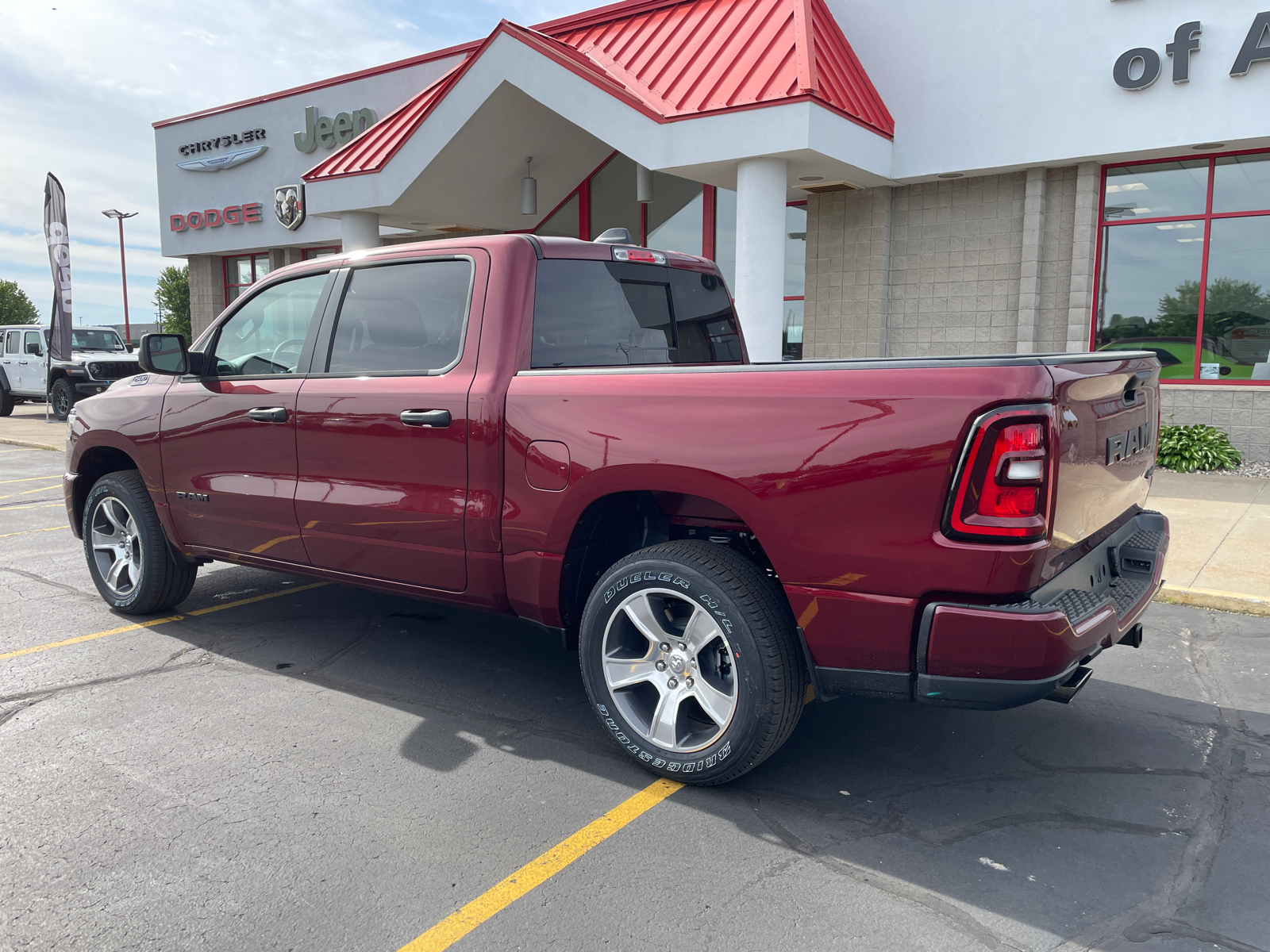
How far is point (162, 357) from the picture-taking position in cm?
495

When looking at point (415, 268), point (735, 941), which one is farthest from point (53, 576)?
point (735, 941)

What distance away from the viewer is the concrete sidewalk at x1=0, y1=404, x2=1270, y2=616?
597 cm

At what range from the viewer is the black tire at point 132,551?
5.36 metres

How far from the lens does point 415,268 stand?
169 inches

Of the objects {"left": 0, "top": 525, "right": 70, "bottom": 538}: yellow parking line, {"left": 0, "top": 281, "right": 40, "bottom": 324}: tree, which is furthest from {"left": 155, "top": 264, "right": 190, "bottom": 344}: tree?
{"left": 0, "top": 525, "right": 70, "bottom": 538}: yellow parking line

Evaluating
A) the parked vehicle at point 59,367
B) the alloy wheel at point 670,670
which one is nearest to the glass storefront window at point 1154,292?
the alloy wheel at point 670,670

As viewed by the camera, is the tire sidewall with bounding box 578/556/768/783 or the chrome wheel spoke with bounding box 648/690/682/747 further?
the chrome wheel spoke with bounding box 648/690/682/747

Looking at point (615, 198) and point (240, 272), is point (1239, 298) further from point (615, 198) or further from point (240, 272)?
point (240, 272)

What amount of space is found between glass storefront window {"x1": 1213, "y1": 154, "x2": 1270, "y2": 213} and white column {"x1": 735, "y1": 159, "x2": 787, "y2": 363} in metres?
5.16

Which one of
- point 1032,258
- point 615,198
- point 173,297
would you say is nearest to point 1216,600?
point 1032,258

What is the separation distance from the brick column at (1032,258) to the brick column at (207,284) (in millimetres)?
18669

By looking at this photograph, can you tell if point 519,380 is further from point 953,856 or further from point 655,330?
point 953,856

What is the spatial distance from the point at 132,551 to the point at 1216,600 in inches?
253

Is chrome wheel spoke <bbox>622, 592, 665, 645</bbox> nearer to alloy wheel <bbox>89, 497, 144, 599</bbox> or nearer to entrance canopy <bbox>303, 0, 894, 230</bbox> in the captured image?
alloy wheel <bbox>89, 497, 144, 599</bbox>
